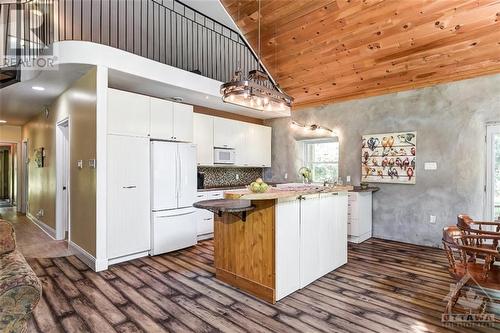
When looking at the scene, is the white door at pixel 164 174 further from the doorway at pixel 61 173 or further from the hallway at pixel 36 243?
the doorway at pixel 61 173

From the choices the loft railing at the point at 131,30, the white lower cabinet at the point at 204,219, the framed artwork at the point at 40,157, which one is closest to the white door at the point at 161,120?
the loft railing at the point at 131,30

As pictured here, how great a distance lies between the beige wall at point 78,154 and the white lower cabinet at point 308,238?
2481mm

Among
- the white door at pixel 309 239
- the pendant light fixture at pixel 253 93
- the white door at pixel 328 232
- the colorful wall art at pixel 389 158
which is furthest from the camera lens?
the colorful wall art at pixel 389 158

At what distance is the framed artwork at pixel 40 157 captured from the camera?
5.87 meters

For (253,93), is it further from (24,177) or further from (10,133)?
(10,133)

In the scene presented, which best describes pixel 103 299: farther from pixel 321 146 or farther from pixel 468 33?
pixel 468 33

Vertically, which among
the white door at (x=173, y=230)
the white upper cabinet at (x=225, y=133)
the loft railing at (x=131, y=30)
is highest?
the loft railing at (x=131, y=30)

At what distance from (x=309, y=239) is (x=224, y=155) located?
3.02 meters

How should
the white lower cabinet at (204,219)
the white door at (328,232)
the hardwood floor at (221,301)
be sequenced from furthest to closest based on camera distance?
1. the white lower cabinet at (204,219)
2. the white door at (328,232)
3. the hardwood floor at (221,301)

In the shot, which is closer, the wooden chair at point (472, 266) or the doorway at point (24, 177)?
the wooden chair at point (472, 266)

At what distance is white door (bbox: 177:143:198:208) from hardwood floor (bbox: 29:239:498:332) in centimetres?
109

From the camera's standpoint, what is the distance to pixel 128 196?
3855mm

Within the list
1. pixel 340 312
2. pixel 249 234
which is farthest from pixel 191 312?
pixel 340 312

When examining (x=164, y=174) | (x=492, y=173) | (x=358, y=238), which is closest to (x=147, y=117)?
(x=164, y=174)
